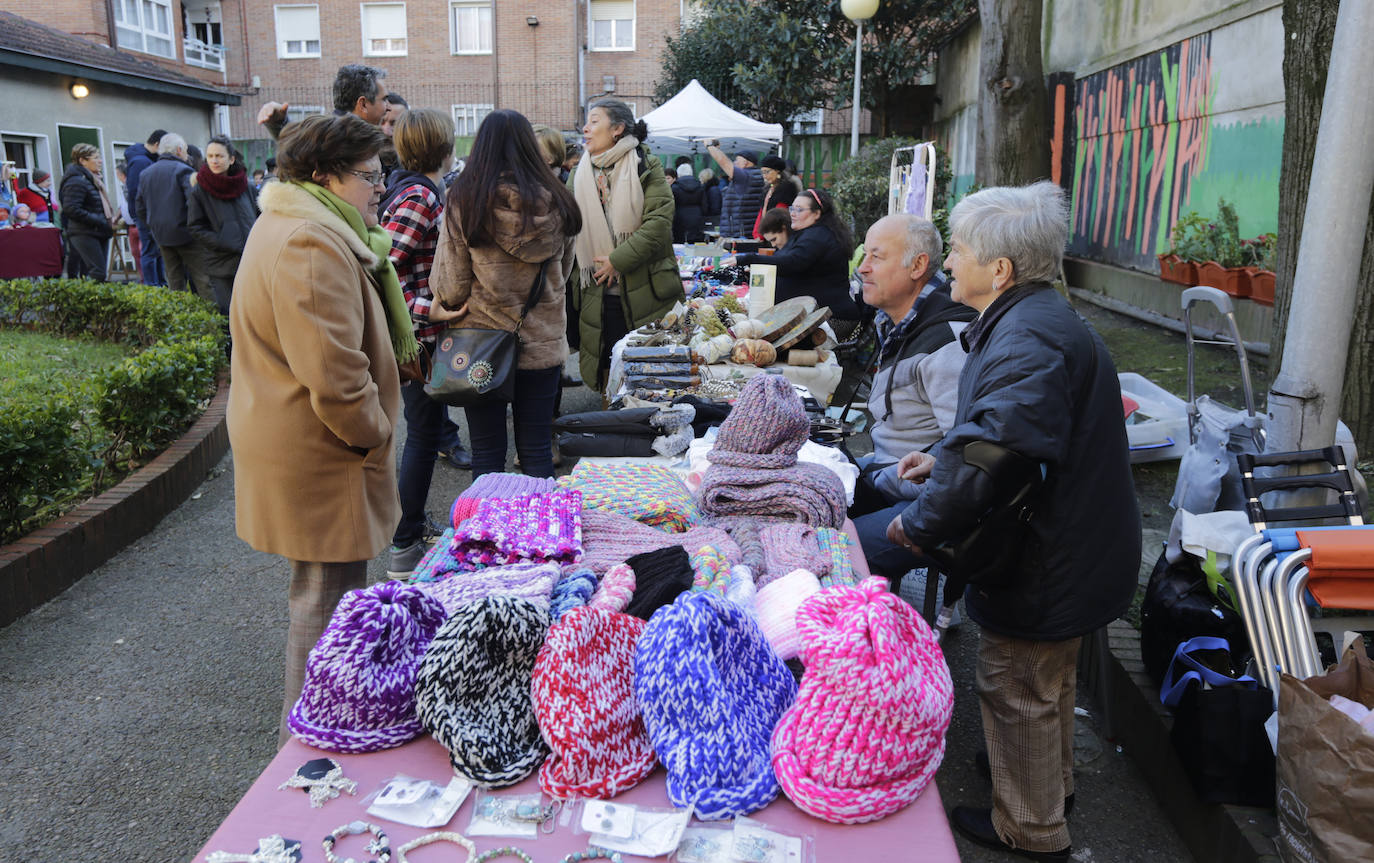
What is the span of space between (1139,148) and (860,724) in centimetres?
1123

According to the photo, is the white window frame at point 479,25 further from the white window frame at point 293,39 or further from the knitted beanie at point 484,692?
the knitted beanie at point 484,692

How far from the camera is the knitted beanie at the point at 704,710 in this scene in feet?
5.89

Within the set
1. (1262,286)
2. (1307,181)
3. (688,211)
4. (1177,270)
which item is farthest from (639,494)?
(688,211)

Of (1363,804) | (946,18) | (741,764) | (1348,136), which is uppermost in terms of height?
(946,18)

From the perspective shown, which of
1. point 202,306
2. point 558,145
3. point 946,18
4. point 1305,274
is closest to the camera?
point 1305,274

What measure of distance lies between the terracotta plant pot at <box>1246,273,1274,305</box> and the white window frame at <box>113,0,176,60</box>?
1044 inches

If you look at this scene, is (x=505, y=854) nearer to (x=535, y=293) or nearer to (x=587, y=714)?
(x=587, y=714)

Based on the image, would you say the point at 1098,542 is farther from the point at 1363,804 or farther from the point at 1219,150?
the point at 1219,150

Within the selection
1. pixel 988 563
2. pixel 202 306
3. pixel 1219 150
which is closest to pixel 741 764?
pixel 988 563

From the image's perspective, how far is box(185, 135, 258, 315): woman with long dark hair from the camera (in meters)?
7.84

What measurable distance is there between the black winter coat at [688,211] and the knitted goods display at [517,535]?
11368 millimetres

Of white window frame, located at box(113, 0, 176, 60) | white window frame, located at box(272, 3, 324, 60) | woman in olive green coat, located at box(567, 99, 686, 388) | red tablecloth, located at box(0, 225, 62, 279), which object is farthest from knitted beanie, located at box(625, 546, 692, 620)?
white window frame, located at box(272, 3, 324, 60)

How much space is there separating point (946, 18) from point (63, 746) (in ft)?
73.5

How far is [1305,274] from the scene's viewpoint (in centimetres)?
305
